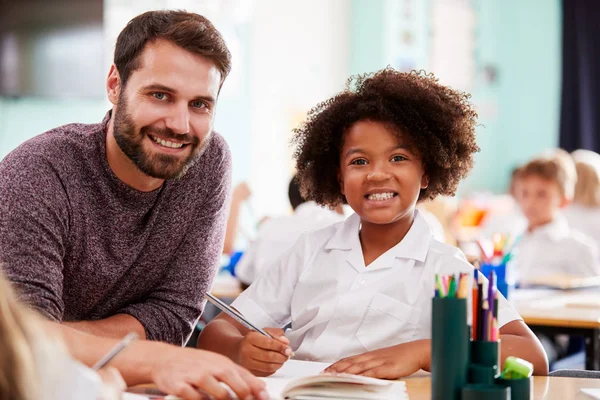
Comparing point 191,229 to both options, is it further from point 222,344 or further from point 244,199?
point 244,199

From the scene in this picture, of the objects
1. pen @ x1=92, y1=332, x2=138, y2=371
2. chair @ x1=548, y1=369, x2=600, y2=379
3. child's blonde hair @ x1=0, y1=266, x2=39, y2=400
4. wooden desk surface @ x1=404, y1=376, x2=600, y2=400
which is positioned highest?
child's blonde hair @ x1=0, y1=266, x2=39, y2=400

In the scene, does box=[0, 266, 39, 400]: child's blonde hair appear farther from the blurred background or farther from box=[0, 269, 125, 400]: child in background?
the blurred background

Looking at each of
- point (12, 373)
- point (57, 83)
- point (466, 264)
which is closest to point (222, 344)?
point (466, 264)

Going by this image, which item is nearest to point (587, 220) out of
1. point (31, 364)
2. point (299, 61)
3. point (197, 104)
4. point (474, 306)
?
point (299, 61)

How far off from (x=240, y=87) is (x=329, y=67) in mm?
1167

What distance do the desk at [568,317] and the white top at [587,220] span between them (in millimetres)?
1898

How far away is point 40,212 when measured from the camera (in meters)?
1.55

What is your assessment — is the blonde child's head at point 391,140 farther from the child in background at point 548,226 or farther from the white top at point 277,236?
the child in background at point 548,226

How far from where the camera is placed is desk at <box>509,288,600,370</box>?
2461 mm

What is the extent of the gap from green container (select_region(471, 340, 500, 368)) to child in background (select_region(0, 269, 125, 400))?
58 cm

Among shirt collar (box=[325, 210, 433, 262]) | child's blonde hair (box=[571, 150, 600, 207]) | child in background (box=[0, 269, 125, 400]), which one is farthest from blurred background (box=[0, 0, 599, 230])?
child in background (box=[0, 269, 125, 400])

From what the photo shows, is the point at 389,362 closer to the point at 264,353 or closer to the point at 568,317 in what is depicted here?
the point at 264,353

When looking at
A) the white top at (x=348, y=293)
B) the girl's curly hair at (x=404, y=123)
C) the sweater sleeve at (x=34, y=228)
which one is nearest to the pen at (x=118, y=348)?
the sweater sleeve at (x=34, y=228)

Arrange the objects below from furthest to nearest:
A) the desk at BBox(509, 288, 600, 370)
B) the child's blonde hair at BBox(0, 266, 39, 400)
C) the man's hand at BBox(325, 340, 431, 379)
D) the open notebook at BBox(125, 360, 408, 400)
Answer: the desk at BBox(509, 288, 600, 370)
the man's hand at BBox(325, 340, 431, 379)
the open notebook at BBox(125, 360, 408, 400)
the child's blonde hair at BBox(0, 266, 39, 400)
